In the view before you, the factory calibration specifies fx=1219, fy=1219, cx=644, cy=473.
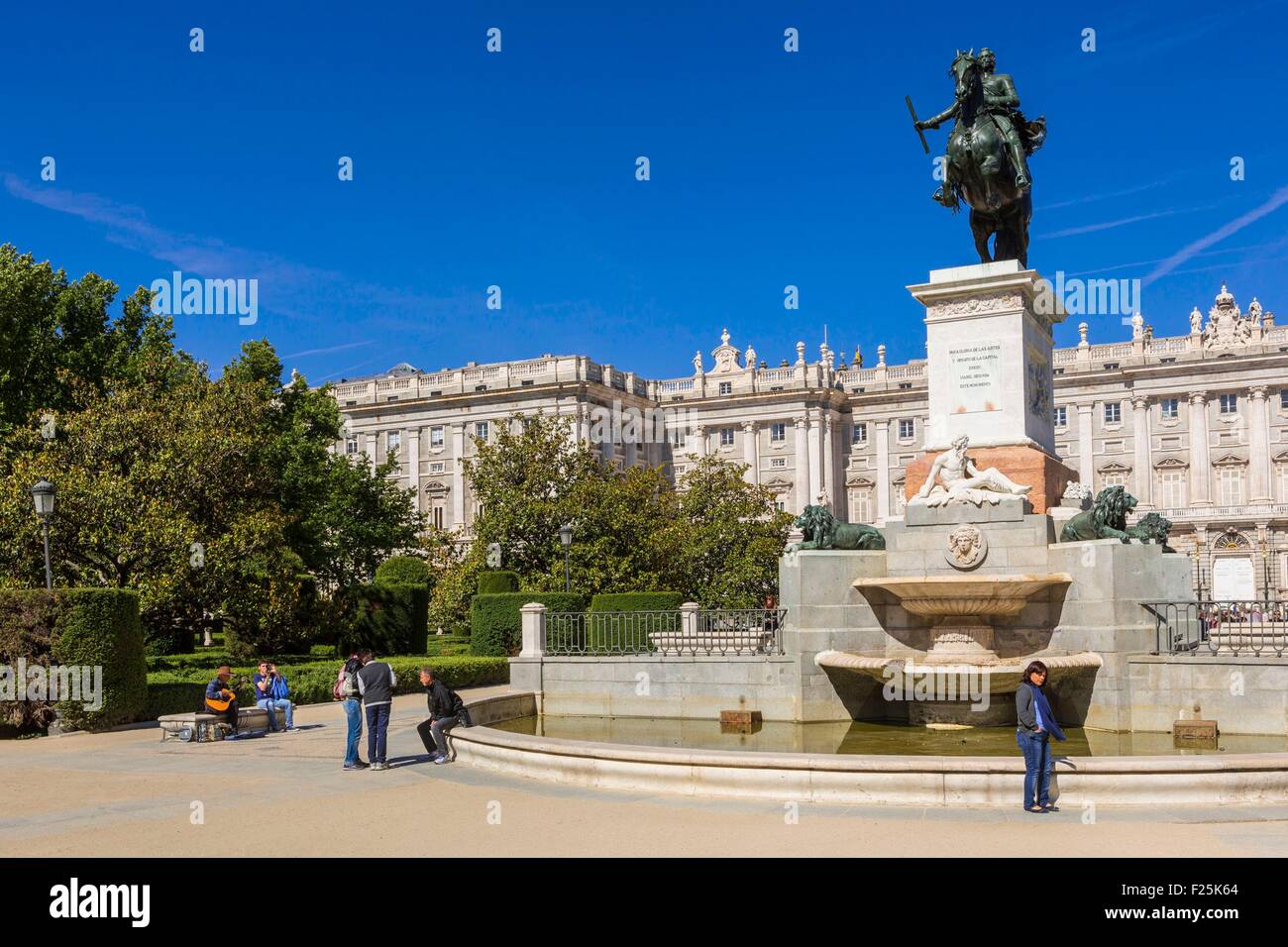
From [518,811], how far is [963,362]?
10410mm

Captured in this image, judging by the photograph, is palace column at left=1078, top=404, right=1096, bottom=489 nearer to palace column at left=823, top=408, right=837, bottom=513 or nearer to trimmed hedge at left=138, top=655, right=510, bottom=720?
palace column at left=823, top=408, right=837, bottom=513

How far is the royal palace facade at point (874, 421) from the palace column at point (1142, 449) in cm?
12

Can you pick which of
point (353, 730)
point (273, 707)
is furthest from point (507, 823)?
point (273, 707)

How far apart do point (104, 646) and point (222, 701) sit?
283 centimetres

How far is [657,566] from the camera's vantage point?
43781mm

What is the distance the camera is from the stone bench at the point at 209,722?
18219mm

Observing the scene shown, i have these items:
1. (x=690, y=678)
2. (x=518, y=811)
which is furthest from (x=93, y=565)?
(x=518, y=811)

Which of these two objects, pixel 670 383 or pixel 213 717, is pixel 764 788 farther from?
pixel 670 383

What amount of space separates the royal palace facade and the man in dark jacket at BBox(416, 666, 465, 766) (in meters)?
66.3

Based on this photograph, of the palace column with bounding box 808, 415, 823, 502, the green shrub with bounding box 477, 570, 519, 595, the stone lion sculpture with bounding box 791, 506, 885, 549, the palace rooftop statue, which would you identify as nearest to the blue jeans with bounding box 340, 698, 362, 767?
the stone lion sculpture with bounding box 791, 506, 885, 549

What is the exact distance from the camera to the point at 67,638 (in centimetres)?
1944

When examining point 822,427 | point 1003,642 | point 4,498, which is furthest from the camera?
point 822,427

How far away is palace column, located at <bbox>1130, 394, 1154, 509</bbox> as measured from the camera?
305 feet

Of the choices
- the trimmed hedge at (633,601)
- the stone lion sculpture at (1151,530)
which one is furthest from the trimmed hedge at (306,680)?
the stone lion sculpture at (1151,530)
